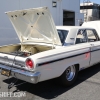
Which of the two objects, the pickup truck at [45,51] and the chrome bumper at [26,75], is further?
the pickup truck at [45,51]

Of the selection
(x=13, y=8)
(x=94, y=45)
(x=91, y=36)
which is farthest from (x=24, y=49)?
(x=13, y=8)

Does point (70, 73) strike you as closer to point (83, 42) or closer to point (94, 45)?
point (83, 42)

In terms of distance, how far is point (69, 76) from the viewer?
4617 millimetres

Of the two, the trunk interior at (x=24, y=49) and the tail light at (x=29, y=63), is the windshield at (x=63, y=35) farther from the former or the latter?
the tail light at (x=29, y=63)

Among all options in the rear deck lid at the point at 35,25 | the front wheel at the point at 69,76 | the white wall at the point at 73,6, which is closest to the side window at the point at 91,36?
the front wheel at the point at 69,76

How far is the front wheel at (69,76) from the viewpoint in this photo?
432cm

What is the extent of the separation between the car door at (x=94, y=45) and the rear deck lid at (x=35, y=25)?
131cm

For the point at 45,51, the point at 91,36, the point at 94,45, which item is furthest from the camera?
the point at 91,36

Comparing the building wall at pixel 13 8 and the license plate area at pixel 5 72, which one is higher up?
the building wall at pixel 13 8

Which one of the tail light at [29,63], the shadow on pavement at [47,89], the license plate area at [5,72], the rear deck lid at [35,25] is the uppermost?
the rear deck lid at [35,25]

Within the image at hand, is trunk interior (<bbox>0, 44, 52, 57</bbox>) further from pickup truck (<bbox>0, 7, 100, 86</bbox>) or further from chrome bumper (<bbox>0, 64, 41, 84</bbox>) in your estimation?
chrome bumper (<bbox>0, 64, 41, 84</bbox>)

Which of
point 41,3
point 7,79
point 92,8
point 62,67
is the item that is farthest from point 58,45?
point 92,8

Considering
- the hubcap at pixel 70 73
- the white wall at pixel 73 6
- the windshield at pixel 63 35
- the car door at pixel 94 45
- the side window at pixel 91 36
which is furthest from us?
the white wall at pixel 73 6

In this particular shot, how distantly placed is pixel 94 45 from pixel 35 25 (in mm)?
1884
